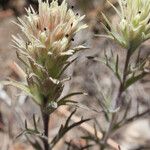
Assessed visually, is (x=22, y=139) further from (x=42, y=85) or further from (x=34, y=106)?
(x=42, y=85)

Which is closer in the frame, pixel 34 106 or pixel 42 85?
pixel 42 85

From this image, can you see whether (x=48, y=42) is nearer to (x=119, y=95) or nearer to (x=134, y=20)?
(x=134, y=20)

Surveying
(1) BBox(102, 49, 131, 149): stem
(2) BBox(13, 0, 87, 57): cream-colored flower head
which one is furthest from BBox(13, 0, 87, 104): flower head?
(1) BBox(102, 49, 131, 149): stem

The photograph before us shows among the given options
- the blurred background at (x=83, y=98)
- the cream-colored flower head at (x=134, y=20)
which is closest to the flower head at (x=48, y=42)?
the cream-colored flower head at (x=134, y=20)

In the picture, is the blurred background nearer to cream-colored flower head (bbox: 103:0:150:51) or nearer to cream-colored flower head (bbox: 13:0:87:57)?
cream-colored flower head (bbox: 103:0:150:51)

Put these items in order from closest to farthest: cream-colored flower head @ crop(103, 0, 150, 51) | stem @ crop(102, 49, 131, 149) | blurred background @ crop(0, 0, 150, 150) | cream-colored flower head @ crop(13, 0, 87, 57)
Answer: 1. cream-colored flower head @ crop(13, 0, 87, 57)
2. cream-colored flower head @ crop(103, 0, 150, 51)
3. stem @ crop(102, 49, 131, 149)
4. blurred background @ crop(0, 0, 150, 150)

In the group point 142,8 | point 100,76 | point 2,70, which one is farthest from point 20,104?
point 142,8

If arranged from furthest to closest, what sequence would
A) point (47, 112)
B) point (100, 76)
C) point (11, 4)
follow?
point (11, 4), point (100, 76), point (47, 112)
